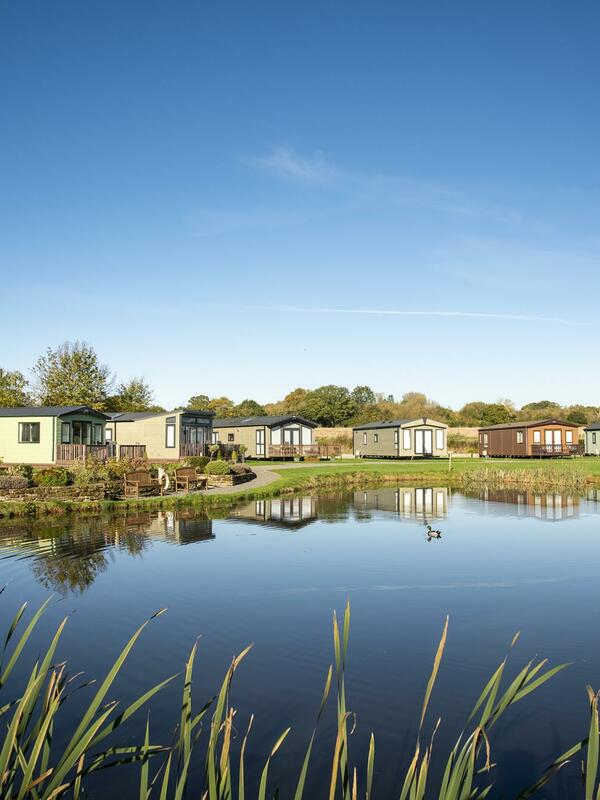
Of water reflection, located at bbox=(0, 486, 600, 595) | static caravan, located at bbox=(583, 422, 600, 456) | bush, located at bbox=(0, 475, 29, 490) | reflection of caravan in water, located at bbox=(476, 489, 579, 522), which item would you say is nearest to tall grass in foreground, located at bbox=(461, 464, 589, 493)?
water reflection, located at bbox=(0, 486, 600, 595)

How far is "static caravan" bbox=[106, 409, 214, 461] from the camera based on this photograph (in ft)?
137

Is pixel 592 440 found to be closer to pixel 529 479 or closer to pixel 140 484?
pixel 529 479

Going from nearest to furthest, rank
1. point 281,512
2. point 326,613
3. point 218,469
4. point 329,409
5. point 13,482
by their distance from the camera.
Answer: point 326,613 → point 281,512 → point 13,482 → point 218,469 → point 329,409

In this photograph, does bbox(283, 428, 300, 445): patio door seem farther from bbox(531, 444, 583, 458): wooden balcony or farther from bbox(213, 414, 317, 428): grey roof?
bbox(531, 444, 583, 458): wooden balcony

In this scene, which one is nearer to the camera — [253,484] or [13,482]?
[13,482]

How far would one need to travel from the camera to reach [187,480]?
96.1ft

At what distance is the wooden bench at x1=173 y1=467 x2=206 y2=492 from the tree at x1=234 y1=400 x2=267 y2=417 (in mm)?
54786

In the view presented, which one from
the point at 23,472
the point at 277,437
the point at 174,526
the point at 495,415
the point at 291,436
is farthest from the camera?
the point at 495,415

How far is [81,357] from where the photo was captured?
2242 inches

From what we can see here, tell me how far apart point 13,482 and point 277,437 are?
29509 mm

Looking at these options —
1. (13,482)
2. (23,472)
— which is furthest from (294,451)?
(13,482)

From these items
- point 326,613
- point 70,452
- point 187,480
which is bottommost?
point 326,613

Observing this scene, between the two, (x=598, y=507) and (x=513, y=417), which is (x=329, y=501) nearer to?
(x=598, y=507)

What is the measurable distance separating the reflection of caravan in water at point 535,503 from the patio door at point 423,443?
849 inches
